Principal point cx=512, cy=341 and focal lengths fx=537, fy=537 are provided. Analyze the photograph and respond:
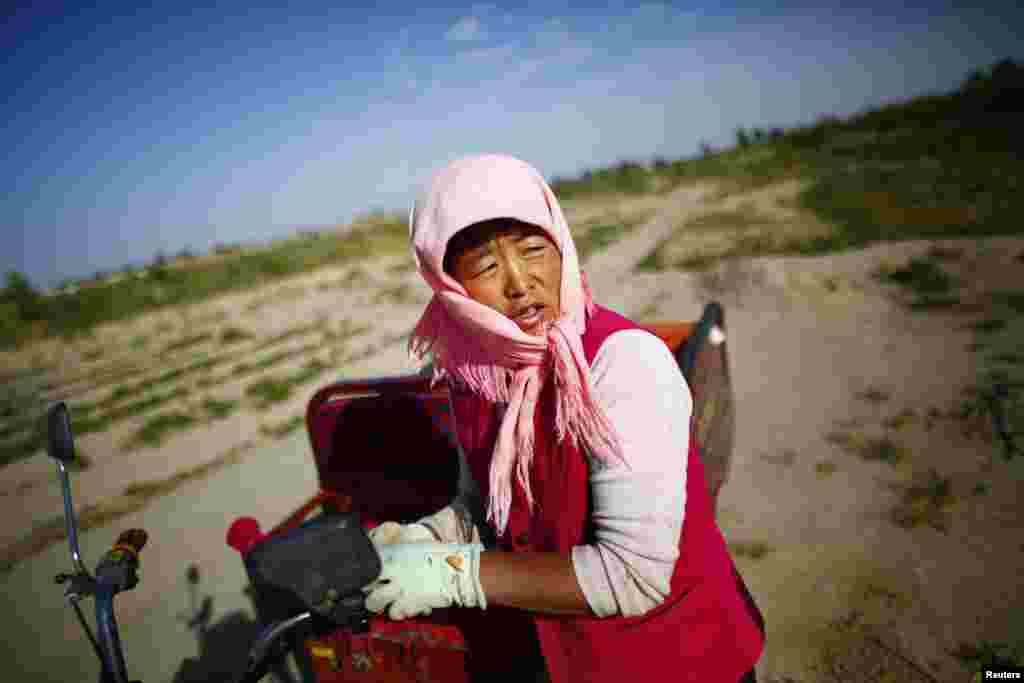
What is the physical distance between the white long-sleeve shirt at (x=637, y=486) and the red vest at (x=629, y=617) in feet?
0.21

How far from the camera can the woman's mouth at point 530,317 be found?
4.36 feet

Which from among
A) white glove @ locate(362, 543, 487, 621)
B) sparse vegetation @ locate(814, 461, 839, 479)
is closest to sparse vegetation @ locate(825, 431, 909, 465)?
sparse vegetation @ locate(814, 461, 839, 479)

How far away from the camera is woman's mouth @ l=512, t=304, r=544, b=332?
4.36ft

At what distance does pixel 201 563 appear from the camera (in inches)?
156

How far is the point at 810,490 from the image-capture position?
3568 mm

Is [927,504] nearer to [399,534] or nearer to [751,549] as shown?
[751,549]

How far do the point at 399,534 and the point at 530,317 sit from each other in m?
0.75

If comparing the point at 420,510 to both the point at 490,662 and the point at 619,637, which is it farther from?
the point at 619,637

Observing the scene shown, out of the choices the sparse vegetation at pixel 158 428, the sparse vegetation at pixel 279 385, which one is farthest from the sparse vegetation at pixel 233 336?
the sparse vegetation at pixel 158 428

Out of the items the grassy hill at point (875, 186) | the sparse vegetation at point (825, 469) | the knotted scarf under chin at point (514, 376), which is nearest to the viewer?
the knotted scarf under chin at point (514, 376)

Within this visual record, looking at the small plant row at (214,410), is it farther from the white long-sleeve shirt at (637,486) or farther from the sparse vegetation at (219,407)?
the white long-sleeve shirt at (637,486)

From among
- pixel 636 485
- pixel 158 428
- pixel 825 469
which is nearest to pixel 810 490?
pixel 825 469

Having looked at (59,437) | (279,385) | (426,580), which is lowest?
(279,385)

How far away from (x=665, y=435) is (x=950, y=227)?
12.2 metres
